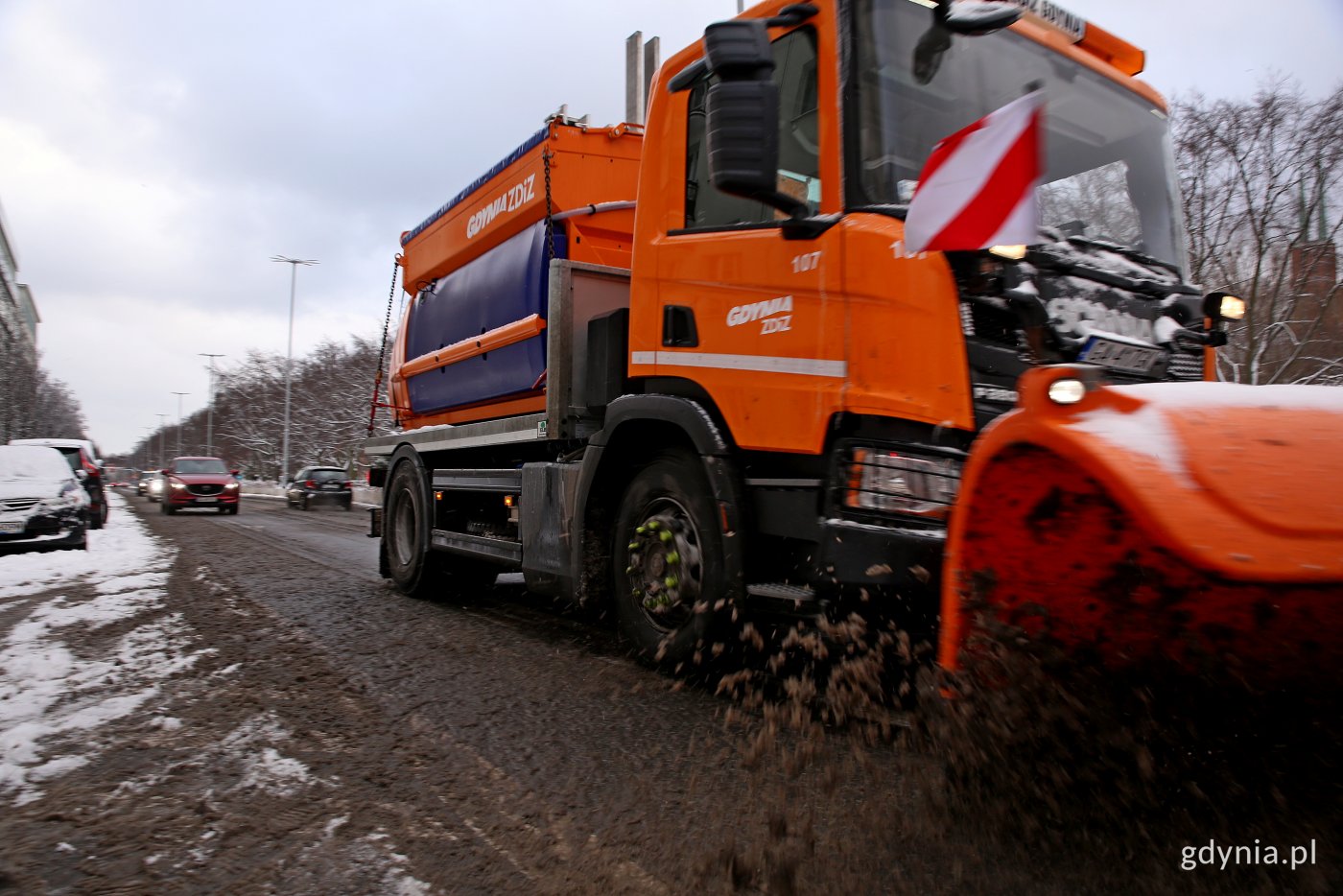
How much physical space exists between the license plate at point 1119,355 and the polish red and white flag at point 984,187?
0.71 meters

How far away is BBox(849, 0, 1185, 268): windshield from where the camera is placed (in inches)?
133

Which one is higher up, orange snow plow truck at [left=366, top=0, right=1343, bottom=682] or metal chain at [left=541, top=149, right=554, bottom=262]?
metal chain at [left=541, top=149, right=554, bottom=262]

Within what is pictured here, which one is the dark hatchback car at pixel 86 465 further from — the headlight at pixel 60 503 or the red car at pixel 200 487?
the red car at pixel 200 487

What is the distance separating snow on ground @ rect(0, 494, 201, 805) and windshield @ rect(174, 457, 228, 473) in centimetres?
1749

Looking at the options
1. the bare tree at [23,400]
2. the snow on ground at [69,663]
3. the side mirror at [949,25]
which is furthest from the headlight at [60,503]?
the bare tree at [23,400]

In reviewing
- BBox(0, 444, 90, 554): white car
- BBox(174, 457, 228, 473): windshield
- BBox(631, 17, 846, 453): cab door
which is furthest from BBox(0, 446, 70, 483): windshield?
A: BBox(174, 457, 228, 473): windshield

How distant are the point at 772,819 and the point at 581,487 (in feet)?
8.21

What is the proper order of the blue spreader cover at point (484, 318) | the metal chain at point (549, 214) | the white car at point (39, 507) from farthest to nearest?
1. the white car at point (39, 507)
2. the blue spreader cover at point (484, 318)
3. the metal chain at point (549, 214)

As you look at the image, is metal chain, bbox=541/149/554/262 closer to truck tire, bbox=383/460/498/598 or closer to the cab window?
the cab window

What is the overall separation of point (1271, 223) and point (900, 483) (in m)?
16.4

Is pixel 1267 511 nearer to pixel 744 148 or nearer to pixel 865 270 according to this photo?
pixel 865 270

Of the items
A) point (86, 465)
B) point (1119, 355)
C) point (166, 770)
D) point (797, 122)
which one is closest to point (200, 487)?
Result: point (86, 465)

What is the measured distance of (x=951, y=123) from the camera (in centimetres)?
343

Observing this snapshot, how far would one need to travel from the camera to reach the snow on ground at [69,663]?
3.24 metres
